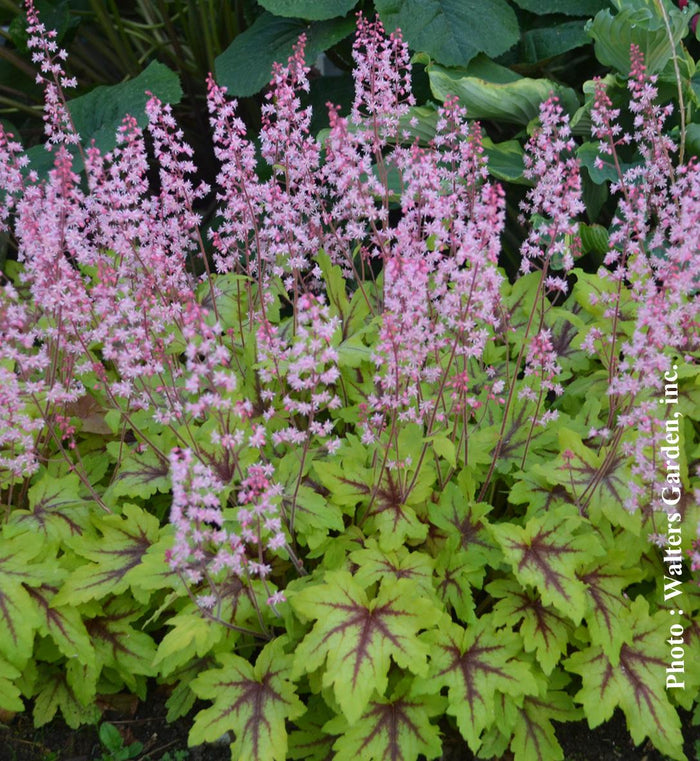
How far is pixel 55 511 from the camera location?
99.7 inches

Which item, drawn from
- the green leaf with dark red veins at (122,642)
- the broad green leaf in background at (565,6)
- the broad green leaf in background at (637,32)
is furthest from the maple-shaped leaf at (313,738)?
the broad green leaf in background at (565,6)

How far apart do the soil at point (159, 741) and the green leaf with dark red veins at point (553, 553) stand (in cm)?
53

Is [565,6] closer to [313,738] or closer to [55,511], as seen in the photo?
[55,511]

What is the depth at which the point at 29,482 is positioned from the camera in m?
2.76

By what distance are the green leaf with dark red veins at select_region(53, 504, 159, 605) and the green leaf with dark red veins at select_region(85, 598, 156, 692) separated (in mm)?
88

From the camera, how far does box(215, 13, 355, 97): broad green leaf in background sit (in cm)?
400

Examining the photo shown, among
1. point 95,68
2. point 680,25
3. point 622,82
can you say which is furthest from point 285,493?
point 95,68

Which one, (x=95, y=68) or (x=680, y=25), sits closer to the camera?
(x=680, y=25)

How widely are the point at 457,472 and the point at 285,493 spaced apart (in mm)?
581

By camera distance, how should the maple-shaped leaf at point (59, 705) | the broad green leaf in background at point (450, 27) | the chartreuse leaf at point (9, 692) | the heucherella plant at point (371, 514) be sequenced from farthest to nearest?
the broad green leaf in background at point (450, 27), the maple-shaped leaf at point (59, 705), the chartreuse leaf at point (9, 692), the heucherella plant at point (371, 514)

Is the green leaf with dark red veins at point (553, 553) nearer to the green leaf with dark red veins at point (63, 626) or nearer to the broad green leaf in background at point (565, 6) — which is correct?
the green leaf with dark red veins at point (63, 626)

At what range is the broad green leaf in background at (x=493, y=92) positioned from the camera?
356 centimetres

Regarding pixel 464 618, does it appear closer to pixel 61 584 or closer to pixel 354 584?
pixel 354 584

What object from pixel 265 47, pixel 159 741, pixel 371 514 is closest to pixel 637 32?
pixel 265 47
